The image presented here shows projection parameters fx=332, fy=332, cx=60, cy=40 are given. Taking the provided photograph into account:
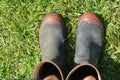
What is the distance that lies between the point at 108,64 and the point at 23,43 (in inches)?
29.1

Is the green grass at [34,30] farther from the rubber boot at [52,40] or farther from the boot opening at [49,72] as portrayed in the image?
the boot opening at [49,72]

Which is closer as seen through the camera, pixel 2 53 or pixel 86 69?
pixel 86 69

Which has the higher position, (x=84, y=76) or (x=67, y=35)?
(x=67, y=35)

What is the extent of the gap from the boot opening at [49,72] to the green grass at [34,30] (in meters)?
0.29

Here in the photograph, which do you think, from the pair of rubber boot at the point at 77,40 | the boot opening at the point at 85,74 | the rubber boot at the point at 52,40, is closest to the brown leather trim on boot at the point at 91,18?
the pair of rubber boot at the point at 77,40

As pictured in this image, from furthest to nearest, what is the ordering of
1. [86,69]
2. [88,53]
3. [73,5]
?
1. [73,5]
2. [88,53]
3. [86,69]

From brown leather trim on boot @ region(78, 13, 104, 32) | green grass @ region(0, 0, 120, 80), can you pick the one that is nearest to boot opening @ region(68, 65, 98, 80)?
green grass @ region(0, 0, 120, 80)

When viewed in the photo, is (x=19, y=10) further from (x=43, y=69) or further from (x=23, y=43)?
(x=43, y=69)

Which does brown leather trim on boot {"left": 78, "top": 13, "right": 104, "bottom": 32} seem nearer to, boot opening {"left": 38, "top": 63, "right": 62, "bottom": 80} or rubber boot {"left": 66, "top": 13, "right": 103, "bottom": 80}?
rubber boot {"left": 66, "top": 13, "right": 103, "bottom": 80}

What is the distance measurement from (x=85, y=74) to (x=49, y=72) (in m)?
0.27

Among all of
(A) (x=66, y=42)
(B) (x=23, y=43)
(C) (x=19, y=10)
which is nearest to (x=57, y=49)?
(A) (x=66, y=42)

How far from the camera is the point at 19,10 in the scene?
2867 millimetres

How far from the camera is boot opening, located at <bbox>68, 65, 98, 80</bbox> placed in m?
2.42

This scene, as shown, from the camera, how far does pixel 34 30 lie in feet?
9.32
